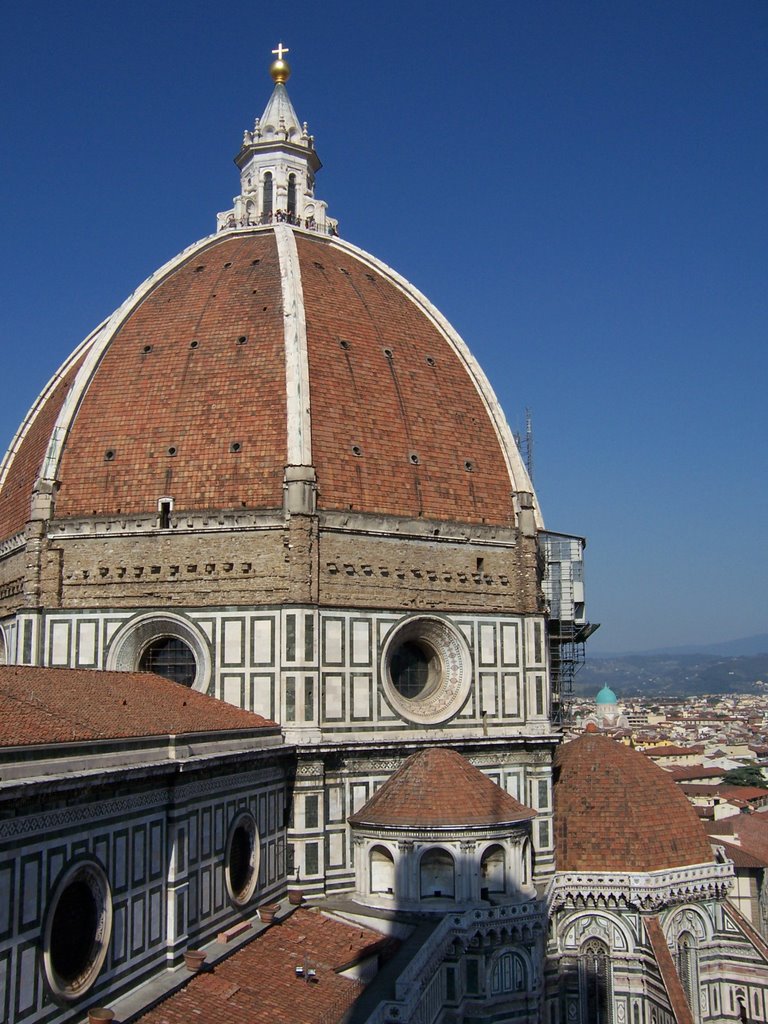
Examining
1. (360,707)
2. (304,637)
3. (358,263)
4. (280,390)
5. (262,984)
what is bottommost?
(262,984)

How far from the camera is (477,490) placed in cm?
2788

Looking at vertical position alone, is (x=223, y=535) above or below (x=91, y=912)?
above

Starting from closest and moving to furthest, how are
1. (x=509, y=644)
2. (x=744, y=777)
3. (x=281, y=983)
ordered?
1. (x=281, y=983)
2. (x=509, y=644)
3. (x=744, y=777)

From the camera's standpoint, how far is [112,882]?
1542 cm

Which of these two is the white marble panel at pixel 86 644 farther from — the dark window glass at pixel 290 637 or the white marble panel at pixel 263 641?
the dark window glass at pixel 290 637

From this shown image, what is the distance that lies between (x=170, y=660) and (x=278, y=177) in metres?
16.1

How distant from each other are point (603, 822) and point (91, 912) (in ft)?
49.1

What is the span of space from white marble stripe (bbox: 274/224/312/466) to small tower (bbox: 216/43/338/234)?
461 centimetres

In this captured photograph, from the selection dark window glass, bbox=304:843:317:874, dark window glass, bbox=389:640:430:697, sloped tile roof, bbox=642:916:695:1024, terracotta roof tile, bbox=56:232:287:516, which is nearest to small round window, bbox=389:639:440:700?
dark window glass, bbox=389:640:430:697

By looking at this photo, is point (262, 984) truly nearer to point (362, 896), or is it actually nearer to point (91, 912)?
point (91, 912)

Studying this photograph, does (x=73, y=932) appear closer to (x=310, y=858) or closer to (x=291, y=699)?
(x=310, y=858)

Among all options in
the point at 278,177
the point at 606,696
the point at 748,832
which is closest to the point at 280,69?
the point at 278,177

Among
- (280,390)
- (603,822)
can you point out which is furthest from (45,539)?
(603,822)

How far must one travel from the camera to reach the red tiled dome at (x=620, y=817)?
26000 mm
